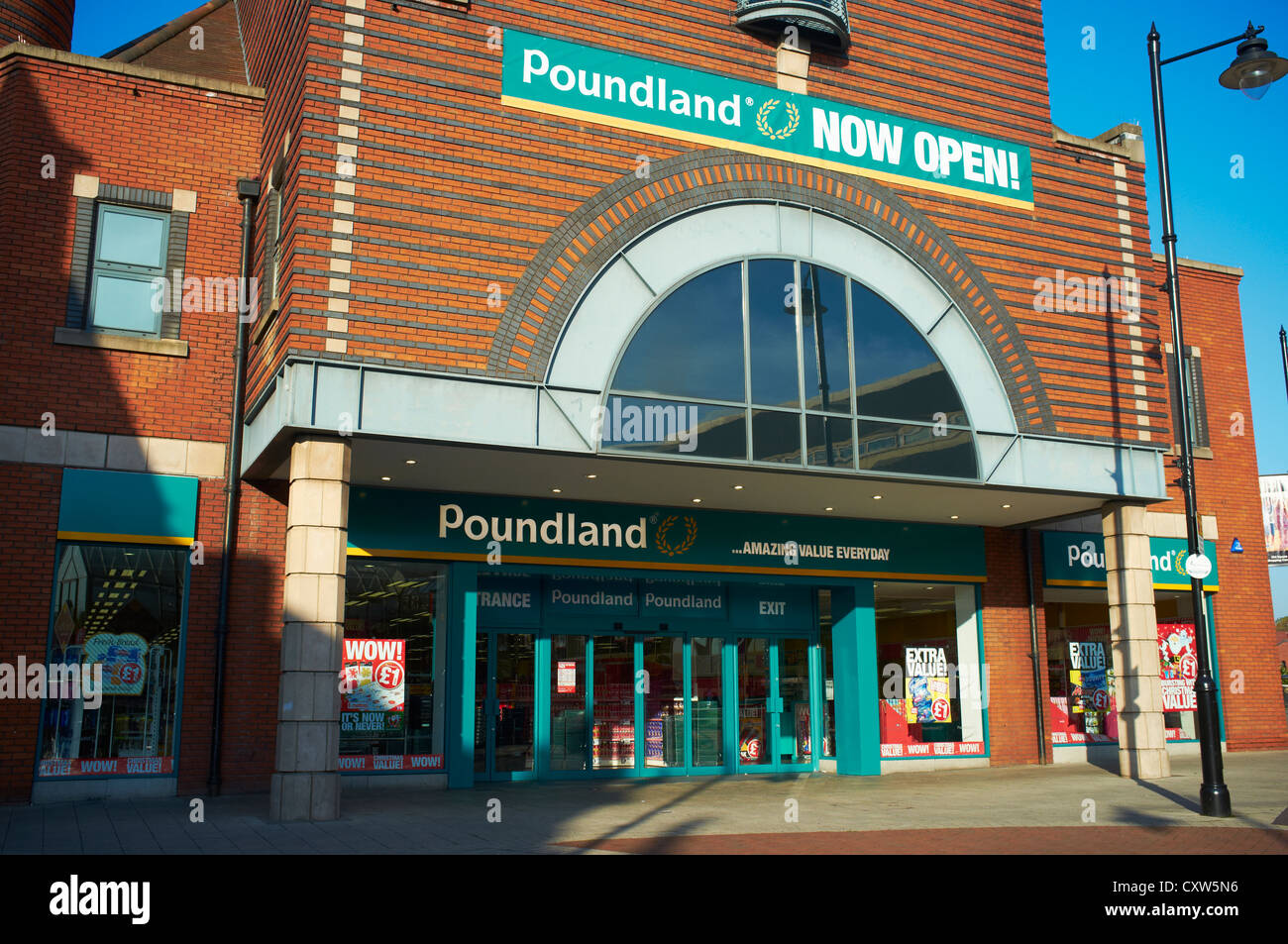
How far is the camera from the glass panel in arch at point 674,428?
14.6m

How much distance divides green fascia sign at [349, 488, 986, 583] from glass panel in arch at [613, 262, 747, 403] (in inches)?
137

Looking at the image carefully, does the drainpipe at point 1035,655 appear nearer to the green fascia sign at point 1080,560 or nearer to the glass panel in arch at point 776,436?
the green fascia sign at point 1080,560

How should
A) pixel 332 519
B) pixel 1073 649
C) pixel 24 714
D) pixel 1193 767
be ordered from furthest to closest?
pixel 1073 649 < pixel 1193 767 < pixel 24 714 < pixel 332 519

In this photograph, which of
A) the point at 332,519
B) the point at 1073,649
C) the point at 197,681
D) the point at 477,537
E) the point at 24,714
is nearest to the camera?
the point at 332,519

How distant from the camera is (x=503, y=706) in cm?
1727

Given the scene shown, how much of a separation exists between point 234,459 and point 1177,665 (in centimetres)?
1903

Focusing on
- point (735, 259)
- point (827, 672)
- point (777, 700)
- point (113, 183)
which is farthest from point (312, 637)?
point (827, 672)

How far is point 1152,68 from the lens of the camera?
573 inches

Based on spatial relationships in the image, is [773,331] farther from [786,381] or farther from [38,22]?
[38,22]

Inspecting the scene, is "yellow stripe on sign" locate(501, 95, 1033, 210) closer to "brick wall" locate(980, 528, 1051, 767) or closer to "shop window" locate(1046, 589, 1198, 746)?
"brick wall" locate(980, 528, 1051, 767)

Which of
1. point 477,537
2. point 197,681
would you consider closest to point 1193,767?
point 477,537

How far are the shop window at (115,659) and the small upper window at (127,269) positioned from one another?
331 centimetres

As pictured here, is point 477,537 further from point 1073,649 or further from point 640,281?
point 1073,649

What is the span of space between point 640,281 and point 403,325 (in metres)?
3.44
